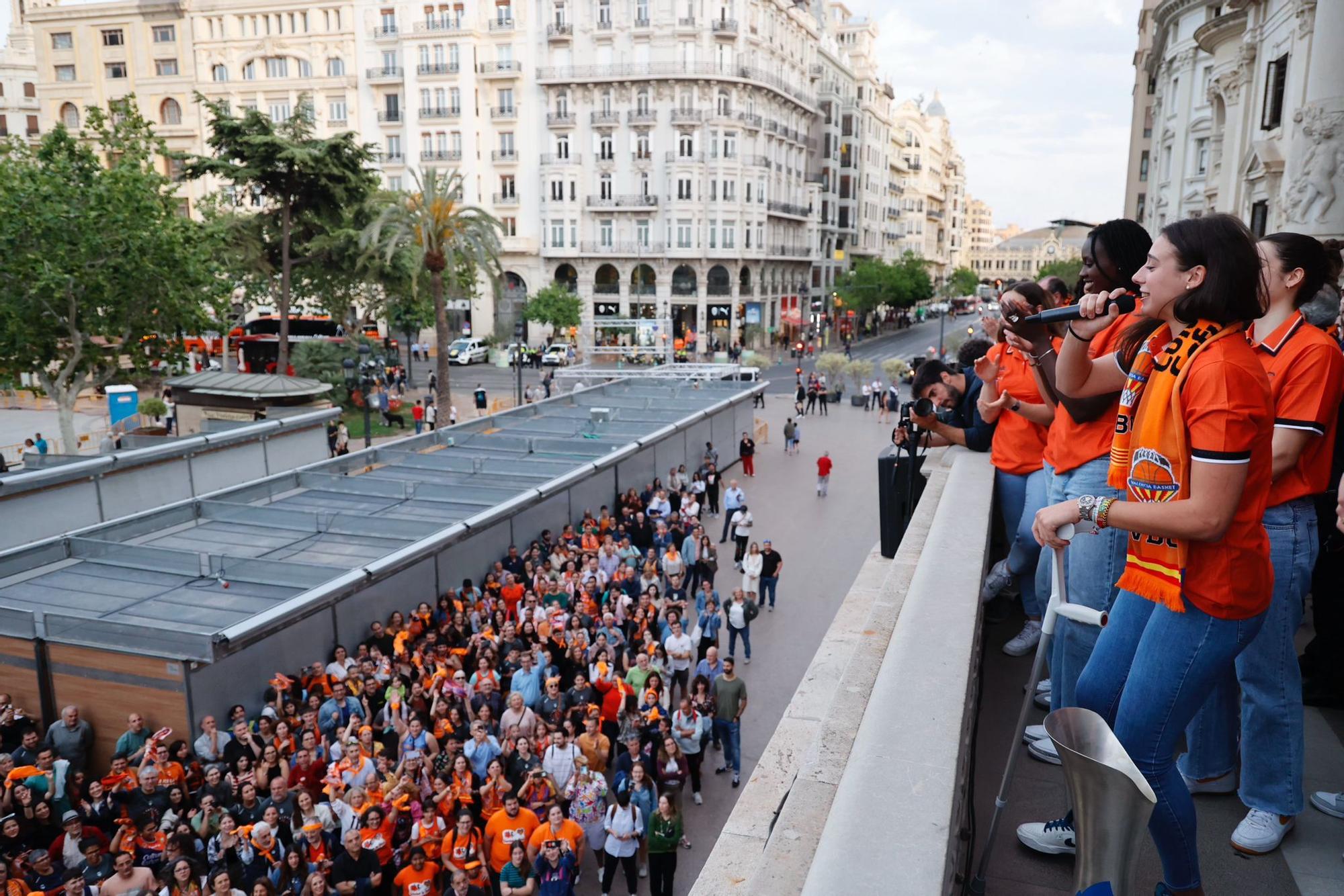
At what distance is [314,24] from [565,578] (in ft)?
198

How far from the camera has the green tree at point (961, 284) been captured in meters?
120

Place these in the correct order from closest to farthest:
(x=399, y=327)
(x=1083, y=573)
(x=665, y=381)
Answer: (x=1083, y=573) → (x=665, y=381) → (x=399, y=327)

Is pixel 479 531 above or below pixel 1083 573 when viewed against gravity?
below

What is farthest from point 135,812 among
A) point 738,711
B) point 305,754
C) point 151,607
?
point 738,711

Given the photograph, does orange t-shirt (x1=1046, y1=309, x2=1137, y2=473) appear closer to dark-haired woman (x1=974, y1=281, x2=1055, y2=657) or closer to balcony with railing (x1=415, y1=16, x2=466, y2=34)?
dark-haired woman (x1=974, y1=281, x2=1055, y2=657)

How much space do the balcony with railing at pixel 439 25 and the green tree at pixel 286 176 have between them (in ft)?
74.0

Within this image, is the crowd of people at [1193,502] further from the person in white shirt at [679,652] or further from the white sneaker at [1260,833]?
the person in white shirt at [679,652]

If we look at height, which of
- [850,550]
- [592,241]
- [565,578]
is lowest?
[850,550]

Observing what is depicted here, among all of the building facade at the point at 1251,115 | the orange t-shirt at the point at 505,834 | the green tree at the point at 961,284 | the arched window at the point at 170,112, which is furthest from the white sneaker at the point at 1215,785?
the green tree at the point at 961,284

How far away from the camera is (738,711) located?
10367 millimetres

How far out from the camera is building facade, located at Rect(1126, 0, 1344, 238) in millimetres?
13805

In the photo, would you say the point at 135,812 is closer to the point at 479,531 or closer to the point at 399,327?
the point at 479,531

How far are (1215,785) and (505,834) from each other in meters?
5.89

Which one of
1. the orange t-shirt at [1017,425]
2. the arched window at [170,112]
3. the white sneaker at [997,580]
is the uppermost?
the arched window at [170,112]
